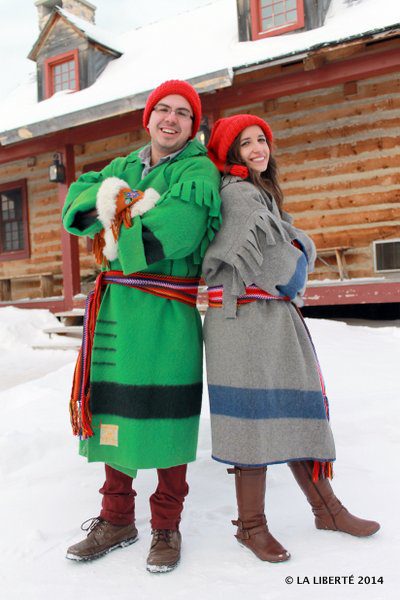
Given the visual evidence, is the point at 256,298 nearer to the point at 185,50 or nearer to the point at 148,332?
the point at 148,332

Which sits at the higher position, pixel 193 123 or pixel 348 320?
pixel 193 123

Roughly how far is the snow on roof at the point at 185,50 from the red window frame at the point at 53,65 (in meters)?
0.47

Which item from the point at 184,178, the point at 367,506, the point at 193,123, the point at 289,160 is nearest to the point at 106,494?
the point at 367,506

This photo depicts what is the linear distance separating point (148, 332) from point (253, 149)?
0.89m

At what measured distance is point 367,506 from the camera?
2.32 meters

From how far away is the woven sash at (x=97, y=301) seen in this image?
2.10 metres

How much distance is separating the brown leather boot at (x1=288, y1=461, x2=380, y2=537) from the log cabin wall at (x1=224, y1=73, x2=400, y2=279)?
21.2 feet

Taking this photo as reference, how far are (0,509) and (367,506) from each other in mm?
1713

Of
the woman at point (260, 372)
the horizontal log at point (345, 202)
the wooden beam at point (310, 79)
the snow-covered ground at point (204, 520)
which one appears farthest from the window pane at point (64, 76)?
the woman at point (260, 372)

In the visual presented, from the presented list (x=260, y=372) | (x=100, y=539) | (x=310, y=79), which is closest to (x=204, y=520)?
(x=100, y=539)

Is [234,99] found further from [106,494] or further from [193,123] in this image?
[106,494]

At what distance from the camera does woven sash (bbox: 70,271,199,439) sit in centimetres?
210

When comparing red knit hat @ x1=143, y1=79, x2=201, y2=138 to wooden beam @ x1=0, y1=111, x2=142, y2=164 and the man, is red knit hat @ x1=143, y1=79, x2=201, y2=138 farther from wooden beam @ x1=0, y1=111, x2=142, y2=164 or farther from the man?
wooden beam @ x1=0, y1=111, x2=142, y2=164

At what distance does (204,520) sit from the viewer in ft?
7.51
